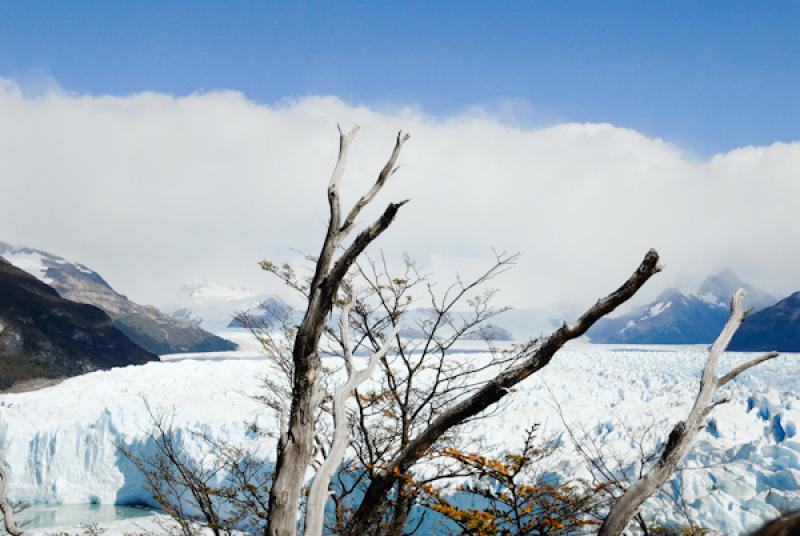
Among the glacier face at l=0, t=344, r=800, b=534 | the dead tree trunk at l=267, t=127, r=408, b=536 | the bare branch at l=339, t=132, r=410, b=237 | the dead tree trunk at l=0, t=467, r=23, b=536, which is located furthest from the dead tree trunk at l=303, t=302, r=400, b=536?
the glacier face at l=0, t=344, r=800, b=534

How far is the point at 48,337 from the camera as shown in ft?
206

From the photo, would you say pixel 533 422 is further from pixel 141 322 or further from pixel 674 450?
pixel 141 322

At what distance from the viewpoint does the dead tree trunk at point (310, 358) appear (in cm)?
278

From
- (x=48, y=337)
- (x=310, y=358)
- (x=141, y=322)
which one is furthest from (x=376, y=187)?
(x=141, y=322)

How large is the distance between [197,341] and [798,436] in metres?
123

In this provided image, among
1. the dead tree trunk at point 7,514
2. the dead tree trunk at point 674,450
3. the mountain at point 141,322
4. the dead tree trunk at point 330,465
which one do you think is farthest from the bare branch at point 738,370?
the mountain at point 141,322

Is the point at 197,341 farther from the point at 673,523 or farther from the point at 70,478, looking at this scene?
the point at 673,523

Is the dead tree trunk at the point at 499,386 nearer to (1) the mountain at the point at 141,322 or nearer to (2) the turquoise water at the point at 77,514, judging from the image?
(2) the turquoise water at the point at 77,514

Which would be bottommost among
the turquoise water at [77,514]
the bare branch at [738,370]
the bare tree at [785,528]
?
the turquoise water at [77,514]

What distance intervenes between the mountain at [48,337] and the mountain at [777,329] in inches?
3654

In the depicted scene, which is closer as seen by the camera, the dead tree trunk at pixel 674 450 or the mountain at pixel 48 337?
the dead tree trunk at pixel 674 450

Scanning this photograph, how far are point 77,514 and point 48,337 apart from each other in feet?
153

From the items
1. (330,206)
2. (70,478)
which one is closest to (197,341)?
(70,478)

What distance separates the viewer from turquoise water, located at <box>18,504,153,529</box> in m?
22.3
